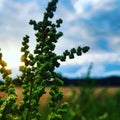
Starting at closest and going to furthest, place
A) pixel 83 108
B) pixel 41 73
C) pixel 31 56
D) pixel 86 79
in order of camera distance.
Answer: pixel 41 73 < pixel 31 56 < pixel 83 108 < pixel 86 79

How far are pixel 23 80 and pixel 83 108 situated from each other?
6081 mm

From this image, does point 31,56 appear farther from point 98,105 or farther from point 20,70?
point 98,105

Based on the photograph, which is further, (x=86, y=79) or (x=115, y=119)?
(x=86, y=79)

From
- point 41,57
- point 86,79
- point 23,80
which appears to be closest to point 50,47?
point 41,57

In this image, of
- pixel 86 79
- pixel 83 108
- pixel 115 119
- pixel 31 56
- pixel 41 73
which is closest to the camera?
pixel 41 73

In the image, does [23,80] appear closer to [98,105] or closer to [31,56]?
[31,56]

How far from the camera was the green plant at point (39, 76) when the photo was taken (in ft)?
10.3

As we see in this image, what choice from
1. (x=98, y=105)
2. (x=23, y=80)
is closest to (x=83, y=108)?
(x=98, y=105)

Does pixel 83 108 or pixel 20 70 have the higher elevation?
pixel 83 108

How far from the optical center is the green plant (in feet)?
10.3

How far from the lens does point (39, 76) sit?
3102 mm

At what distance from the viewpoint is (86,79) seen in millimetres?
10078

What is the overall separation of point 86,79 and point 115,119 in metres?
1.80

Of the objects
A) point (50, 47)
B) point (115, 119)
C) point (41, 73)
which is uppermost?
point (115, 119)
